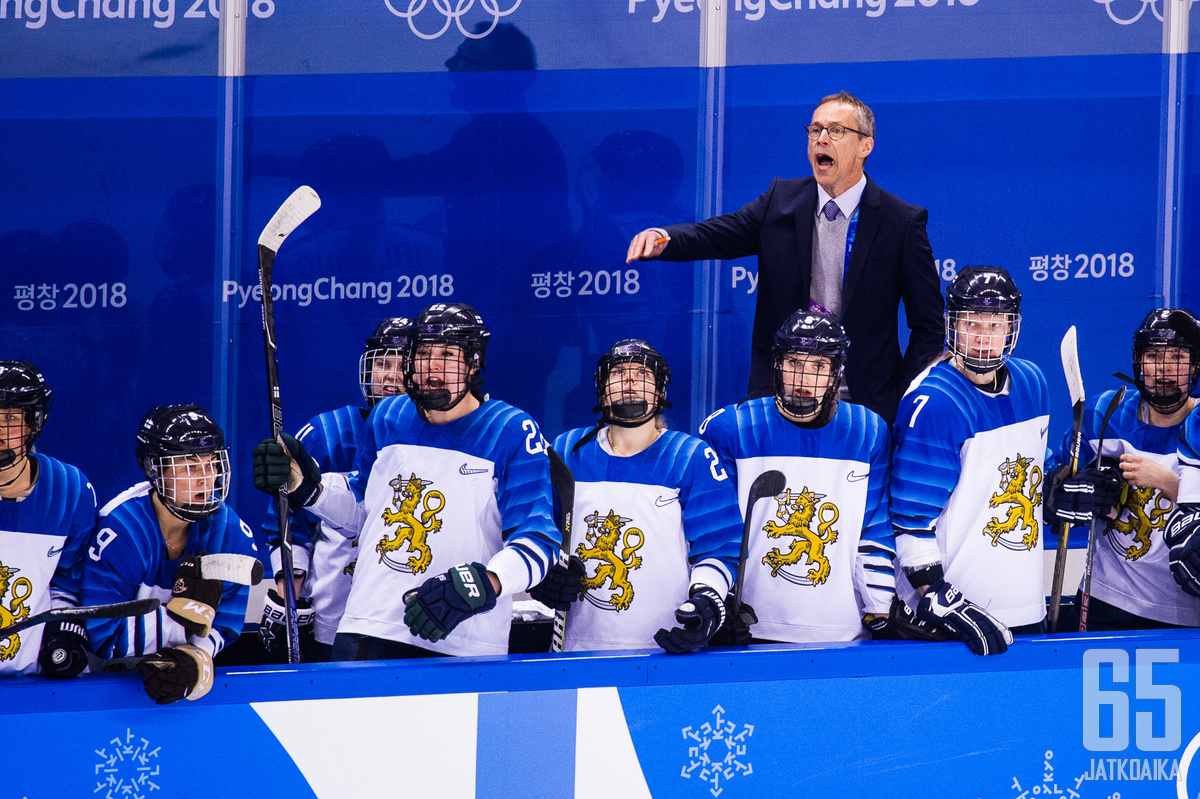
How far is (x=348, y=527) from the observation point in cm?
304

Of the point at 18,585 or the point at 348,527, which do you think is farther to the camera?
the point at 348,527

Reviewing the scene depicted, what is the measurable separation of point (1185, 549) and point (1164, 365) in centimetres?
49

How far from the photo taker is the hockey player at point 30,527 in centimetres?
254

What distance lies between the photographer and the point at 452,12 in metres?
4.84

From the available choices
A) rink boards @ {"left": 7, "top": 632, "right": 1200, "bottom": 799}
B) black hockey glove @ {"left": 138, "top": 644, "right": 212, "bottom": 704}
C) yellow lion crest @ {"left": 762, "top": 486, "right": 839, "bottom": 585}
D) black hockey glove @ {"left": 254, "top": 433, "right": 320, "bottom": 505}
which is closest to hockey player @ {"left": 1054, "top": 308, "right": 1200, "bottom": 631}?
rink boards @ {"left": 7, "top": 632, "right": 1200, "bottom": 799}

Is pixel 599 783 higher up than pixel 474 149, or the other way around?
pixel 474 149

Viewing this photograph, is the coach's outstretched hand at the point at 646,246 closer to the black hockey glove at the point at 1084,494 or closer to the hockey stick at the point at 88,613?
the black hockey glove at the point at 1084,494

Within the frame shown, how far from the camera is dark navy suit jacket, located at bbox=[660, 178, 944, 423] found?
11.1 feet

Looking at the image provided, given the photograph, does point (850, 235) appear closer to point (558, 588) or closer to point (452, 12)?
point (558, 588)

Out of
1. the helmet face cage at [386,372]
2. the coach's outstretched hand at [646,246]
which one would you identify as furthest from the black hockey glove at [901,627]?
the helmet face cage at [386,372]

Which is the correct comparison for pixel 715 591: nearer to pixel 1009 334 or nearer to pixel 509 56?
pixel 1009 334

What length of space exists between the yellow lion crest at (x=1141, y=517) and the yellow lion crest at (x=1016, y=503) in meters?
0.39

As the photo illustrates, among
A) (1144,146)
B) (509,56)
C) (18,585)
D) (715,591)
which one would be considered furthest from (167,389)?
(1144,146)

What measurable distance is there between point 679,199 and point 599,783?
2.93m
